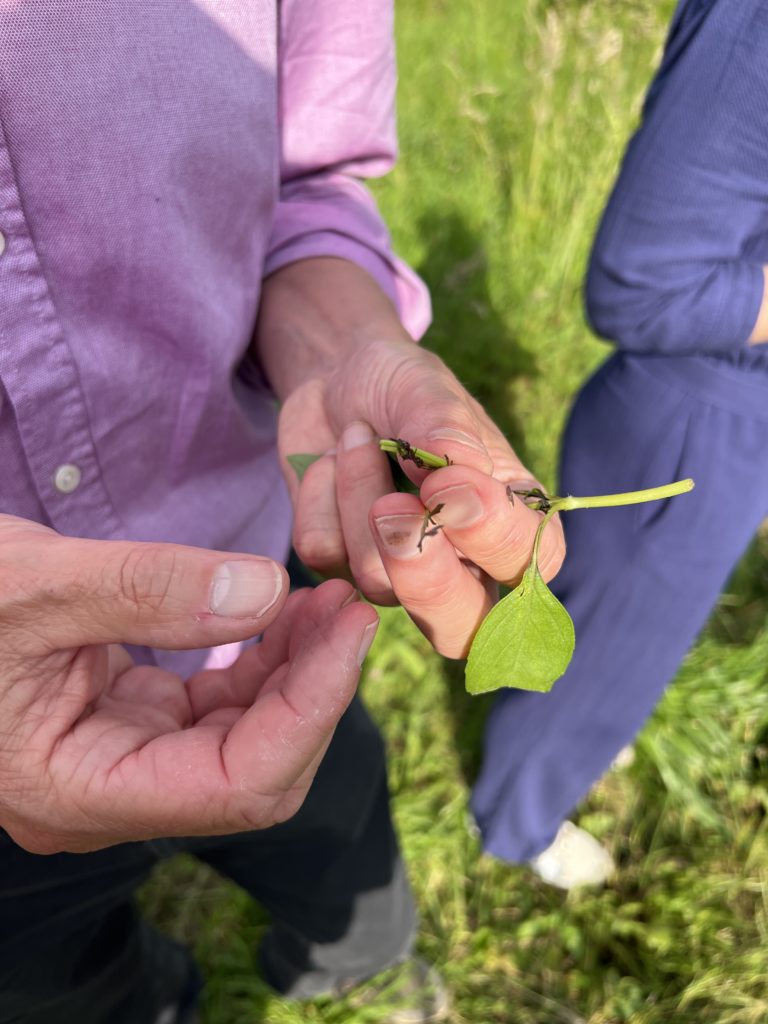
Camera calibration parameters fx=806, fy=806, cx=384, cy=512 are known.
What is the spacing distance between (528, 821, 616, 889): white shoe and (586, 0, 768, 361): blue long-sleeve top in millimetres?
987

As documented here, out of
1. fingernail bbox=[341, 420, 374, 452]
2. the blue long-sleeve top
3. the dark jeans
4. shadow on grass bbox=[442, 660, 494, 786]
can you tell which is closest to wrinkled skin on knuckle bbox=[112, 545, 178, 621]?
fingernail bbox=[341, 420, 374, 452]

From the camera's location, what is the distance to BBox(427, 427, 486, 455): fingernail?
2.21ft

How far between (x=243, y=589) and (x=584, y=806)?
1.39 meters

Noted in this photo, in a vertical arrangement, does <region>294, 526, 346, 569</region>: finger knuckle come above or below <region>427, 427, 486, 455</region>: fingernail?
below

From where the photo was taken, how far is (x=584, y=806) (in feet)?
5.68

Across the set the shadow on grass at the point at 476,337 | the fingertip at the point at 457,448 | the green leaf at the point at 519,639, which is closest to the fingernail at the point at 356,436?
the fingertip at the point at 457,448

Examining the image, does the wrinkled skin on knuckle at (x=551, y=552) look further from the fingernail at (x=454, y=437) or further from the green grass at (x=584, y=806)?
the green grass at (x=584, y=806)

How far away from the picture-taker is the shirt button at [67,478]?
75 centimetres

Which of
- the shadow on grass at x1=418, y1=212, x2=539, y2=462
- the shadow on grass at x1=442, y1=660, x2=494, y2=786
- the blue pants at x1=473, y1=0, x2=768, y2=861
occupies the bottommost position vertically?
the shadow on grass at x1=442, y1=660, x2=494, y2=786

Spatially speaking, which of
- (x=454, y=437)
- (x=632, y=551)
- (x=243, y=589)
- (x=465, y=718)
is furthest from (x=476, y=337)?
(x=243, y=589)

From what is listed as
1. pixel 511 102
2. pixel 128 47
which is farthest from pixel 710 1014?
pixel 511 102

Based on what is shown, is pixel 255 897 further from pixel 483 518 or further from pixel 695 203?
pixel 695 203

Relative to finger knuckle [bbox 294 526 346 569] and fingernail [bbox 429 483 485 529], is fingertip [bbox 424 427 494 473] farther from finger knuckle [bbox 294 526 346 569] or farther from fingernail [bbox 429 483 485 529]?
finger knuckle [bbox 294 526 346 569]

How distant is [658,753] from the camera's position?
165 centimetres
